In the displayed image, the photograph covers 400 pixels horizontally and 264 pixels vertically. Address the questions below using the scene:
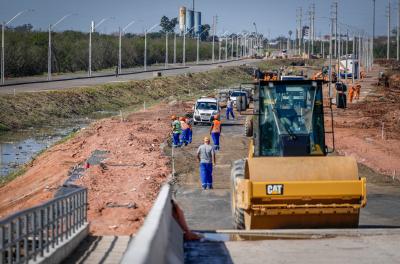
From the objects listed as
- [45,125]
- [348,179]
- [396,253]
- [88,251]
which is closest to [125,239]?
[88,251]

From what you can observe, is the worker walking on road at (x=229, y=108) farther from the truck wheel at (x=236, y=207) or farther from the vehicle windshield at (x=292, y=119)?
the truck wheel at (x=236, y=207)

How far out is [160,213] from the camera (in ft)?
32.7

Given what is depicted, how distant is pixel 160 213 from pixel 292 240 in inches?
170

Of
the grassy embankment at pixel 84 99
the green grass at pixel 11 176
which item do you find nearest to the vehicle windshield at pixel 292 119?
the green grass at pixel 11 176

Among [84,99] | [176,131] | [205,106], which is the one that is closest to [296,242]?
[176,131]

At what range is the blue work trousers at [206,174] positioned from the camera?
24.9 meters

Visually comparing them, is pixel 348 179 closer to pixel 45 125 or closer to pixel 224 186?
pixel 224 186

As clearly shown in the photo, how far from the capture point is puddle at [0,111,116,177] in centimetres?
3973

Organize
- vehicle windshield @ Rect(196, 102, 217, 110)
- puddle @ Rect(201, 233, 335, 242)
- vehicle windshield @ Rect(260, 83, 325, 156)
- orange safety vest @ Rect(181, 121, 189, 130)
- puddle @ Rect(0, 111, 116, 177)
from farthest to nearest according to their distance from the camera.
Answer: vehicle windshield @ Rect(196, 102, 217, 110), puddle @ Rect(0, 111, 116, 177), orange safety vest @ Rect(181, 121, 189, 130), vehicle windshield @ Rect(260, 83, 325, 156), puddle @ Rect(201, 233, 335, 242)

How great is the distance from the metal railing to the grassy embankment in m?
41.9

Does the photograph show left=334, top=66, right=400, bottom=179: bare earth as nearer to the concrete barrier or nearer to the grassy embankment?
the grassy embankment

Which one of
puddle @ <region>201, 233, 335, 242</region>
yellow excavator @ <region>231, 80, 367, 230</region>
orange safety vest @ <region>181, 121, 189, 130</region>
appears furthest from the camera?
orange safety vest @ <region>181, 121, 189, 130</region>

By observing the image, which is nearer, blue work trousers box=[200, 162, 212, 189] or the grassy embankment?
blue work trousers box=[200, 162, 212, 189]

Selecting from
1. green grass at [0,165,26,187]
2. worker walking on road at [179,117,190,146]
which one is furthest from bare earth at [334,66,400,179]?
green grass at [0,165,26,187]
